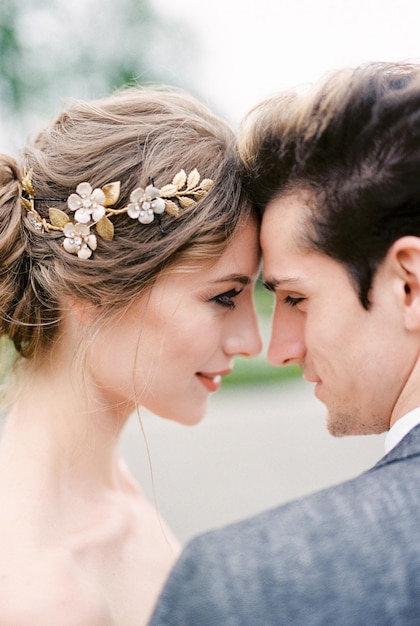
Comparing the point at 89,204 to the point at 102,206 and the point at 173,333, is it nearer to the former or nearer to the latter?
the point at 102,206

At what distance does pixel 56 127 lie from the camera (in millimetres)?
2514

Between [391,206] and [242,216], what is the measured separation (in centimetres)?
64

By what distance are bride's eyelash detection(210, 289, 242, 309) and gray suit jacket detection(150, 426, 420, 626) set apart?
1.17 meters

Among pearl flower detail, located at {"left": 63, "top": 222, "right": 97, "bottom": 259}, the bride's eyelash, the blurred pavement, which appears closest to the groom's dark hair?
the bride's eyelash

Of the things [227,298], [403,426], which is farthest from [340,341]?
[227,298]

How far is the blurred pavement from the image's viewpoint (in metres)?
6.92

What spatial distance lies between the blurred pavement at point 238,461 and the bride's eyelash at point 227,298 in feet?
13.5

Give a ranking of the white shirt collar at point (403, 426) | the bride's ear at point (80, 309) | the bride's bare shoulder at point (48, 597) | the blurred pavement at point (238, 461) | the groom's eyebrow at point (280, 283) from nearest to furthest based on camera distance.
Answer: the white shirt collar at point (403, 426), the bride's bare shoulder at point (48, 597), the groom's eyebrow at point (280, 283), the bride's ear at point (80, 309), the blurred pavement at point (238, 461)

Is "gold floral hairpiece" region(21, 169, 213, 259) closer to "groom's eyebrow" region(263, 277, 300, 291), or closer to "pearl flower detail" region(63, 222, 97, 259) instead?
"pearl flower detail" region(63, 222, 97, 259)

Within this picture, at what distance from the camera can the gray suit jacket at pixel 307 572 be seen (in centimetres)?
135

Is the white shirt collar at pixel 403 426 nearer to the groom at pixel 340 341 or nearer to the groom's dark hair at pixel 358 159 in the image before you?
the groom at pixel 340 341

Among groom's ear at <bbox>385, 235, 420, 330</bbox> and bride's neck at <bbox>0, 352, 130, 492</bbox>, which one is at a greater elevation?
groom's ear at <bbox>385, 235, 420, 330</bbox>

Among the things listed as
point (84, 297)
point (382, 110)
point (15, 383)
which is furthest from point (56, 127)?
point (382, 110)

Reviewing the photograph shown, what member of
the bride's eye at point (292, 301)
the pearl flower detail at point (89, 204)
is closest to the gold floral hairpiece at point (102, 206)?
the pearl flower detail at point (89, 204)
